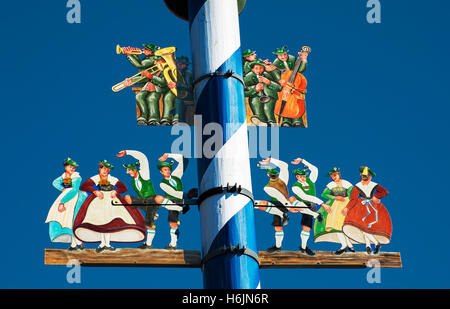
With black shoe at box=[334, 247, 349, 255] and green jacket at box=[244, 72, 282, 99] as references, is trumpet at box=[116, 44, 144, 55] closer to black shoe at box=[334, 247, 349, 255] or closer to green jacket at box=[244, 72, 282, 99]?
green jacket at box=[244, 72, 282, 99]

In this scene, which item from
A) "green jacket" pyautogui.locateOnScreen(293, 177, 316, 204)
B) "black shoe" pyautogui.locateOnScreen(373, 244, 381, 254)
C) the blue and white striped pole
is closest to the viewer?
the blue and white striped pole

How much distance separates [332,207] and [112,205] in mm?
2851

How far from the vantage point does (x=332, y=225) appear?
10.7 m

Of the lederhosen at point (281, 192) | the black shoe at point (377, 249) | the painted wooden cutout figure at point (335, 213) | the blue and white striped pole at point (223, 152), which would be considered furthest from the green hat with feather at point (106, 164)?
the black shoe at point (377, 249)

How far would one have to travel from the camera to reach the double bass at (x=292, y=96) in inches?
471

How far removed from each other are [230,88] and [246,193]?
1.44 m

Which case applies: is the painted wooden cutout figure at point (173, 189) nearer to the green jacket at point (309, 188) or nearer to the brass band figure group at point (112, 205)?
the brass band figure group at point (112, 205)

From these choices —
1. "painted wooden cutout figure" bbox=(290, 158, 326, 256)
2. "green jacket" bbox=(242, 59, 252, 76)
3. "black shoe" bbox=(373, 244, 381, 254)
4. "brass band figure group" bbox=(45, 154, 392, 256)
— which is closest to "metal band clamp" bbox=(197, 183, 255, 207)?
"brass band figure group" bbox=(45, 154, 392, 256)

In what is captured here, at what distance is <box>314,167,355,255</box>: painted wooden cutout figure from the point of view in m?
10.6

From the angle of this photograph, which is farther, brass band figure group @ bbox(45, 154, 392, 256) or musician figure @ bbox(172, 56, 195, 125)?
musician figure @ bbox(172, 56, 195, 125)

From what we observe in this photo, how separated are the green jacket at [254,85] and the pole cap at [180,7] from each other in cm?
101

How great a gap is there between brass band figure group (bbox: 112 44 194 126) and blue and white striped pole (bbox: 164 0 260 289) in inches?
34.9

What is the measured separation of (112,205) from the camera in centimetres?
1045
